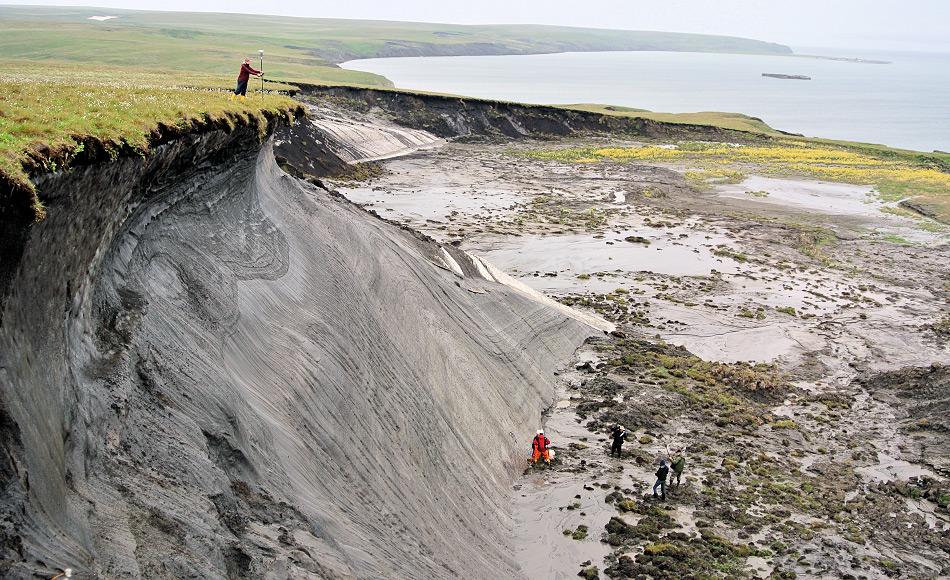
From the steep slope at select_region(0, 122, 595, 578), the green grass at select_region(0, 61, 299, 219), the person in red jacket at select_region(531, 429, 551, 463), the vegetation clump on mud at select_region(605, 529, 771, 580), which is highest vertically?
the green grass at select_region(0, 61, 299, 219)

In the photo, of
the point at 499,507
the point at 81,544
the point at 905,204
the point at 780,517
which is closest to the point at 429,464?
the point at 499,507

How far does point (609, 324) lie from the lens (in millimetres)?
30141

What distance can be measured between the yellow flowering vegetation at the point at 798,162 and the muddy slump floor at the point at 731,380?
36.9ft

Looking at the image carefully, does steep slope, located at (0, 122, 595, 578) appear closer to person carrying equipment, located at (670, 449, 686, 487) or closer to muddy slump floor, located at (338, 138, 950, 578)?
muddy slump floor, located at (338, 138, 950, 578)

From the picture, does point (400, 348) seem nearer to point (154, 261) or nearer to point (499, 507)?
point (499, 507)

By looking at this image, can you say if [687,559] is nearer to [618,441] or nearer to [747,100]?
[618,441]

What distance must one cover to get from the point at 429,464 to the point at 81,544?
28.9 ft

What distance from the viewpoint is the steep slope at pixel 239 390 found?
30.5ft

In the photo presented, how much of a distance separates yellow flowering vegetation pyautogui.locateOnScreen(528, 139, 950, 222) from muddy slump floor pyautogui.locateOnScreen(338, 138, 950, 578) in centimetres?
1125

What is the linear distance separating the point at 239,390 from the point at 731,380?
16.8 meters

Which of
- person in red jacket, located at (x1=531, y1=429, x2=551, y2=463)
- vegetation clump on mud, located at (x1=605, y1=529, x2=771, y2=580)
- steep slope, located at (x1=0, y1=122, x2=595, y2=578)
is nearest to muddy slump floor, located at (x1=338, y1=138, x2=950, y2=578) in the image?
vegetation clump on mud, located at (x1=605, y1=529, x2=771, y2=580)

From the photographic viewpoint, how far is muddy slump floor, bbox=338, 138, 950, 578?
1727 cm

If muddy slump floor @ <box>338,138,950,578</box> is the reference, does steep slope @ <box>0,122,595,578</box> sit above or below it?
above

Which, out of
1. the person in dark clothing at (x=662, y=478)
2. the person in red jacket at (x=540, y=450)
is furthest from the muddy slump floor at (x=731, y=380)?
the person in red jacket at (x=540, y=450)
